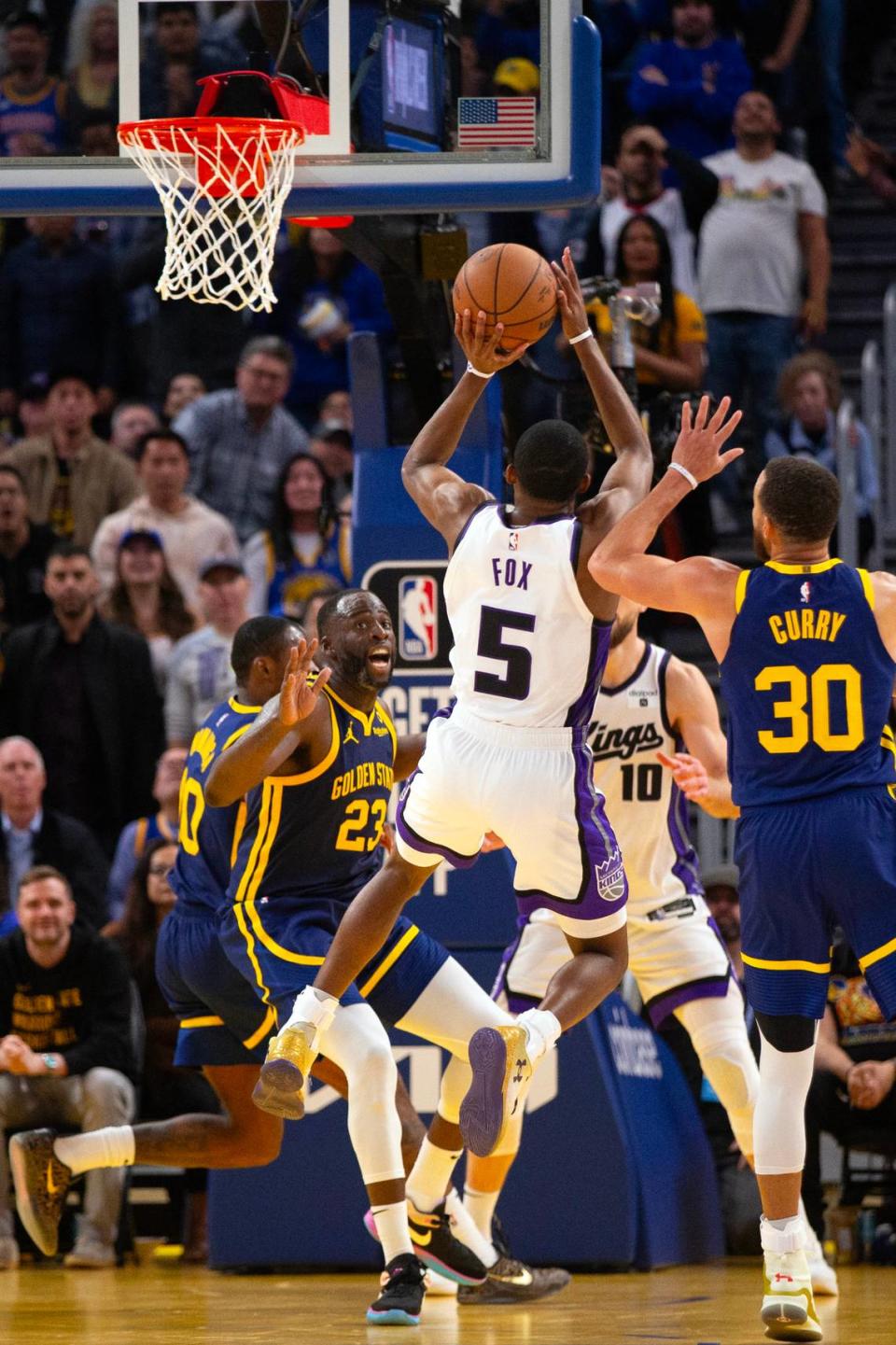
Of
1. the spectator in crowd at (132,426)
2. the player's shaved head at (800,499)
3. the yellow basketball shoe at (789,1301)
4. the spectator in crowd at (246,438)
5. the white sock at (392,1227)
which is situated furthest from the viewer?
the spectator in crowd at (132,426)

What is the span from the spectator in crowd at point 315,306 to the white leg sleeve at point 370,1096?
790cm

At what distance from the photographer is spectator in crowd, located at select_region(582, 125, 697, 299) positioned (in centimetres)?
1299

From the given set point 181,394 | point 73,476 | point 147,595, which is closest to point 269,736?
point 147,595

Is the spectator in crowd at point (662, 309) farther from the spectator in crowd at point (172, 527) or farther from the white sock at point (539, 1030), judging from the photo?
the white sock at point (539, 1030)

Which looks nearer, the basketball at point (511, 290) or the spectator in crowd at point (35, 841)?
the basketball at point (511, 290)

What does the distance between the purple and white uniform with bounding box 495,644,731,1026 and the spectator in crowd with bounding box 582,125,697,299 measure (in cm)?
545

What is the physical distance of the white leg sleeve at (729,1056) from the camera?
7660 millimetres

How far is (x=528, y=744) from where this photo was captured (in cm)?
646

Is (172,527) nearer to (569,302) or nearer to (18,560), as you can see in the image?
(18,560)

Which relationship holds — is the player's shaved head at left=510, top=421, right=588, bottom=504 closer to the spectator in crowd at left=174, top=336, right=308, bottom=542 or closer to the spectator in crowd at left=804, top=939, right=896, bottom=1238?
the spectator in crowd at left=804, top=939, right=896, bottom=1238

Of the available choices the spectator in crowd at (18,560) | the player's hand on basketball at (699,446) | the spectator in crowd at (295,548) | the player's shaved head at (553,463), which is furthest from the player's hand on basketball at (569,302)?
the spectator in crowd at (18,560)

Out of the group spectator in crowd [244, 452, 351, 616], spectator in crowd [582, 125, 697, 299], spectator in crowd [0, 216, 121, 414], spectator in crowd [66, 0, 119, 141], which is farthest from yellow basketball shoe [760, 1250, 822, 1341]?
spectator in crowd [0, 216, 121, 414]

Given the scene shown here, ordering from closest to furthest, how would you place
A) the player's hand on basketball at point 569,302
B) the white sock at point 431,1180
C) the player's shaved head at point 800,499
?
the player's shaved head at point 800,499 < the player's hand on basketball at point 569,302 < the white sock at point 431,1180

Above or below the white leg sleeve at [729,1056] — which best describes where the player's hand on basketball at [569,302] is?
above
